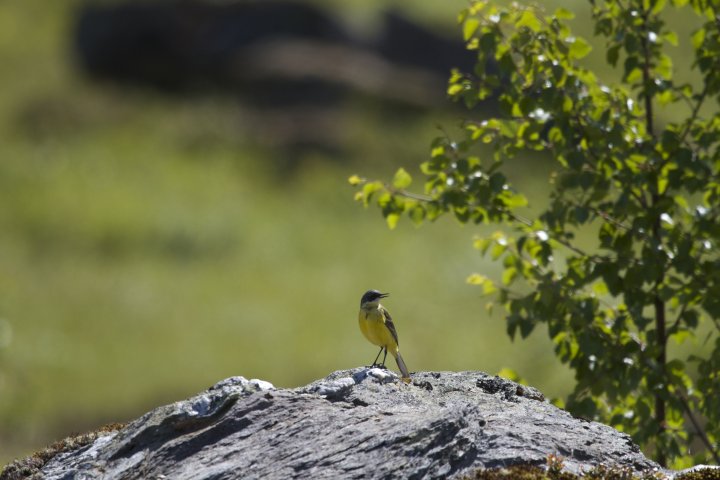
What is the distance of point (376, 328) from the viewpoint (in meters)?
12.3

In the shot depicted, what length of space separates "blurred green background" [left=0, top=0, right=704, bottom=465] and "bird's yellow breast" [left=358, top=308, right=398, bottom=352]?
14678mm

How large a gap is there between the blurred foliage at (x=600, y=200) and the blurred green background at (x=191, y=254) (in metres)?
13.9

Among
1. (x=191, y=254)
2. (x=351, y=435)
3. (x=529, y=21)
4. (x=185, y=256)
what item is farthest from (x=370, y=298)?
(x=191, y=254)

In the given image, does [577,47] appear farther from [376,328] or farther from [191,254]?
[191,254]

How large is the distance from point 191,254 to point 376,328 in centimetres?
3671

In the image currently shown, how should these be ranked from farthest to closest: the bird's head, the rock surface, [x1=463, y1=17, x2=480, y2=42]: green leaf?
1. [x1=463, y1=17, x2=480, y2=42]: green leaf
2. the bird's head
3. the rock surface

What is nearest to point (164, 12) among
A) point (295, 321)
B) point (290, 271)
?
point (290, 271)

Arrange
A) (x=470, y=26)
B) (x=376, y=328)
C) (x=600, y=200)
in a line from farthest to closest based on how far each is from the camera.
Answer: (x=470, y=26) → (x=600, y=200) → (x=376, y=328)

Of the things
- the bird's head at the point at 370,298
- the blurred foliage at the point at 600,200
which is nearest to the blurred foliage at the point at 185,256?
the blurred foliage at the point at 600,200

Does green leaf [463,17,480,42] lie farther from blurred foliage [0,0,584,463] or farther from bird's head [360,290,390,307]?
blurred foliage [0,0,584,463]

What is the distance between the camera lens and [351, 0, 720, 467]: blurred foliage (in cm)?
1245

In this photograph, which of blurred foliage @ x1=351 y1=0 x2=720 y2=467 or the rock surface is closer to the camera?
the rock surface

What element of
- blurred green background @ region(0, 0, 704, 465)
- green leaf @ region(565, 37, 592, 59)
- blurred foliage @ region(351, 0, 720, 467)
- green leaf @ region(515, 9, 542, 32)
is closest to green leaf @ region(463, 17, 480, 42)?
blurred foliage @ region(351, 0, 720, 467)

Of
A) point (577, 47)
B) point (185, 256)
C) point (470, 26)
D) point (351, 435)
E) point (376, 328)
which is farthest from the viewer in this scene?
point (185, 256)
